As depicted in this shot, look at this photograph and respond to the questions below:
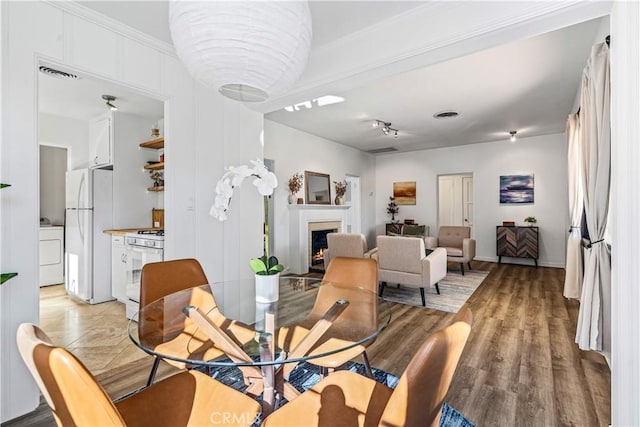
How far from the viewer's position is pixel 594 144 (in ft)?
7.81

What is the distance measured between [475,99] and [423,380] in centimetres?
432

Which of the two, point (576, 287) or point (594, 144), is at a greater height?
point (594, 144)

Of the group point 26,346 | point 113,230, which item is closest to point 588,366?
point 26,346

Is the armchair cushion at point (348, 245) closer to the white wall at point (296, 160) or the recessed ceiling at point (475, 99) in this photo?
the white wall at point (296, 160)

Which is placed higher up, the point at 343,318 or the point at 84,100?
the point at 84,100

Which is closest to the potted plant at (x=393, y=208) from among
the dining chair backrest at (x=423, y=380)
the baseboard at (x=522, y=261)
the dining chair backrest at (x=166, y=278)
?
the baseboard at (x=522, y=261)

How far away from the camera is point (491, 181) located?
6.80 metres

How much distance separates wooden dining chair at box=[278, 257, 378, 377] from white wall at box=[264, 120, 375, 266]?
10.6 feet

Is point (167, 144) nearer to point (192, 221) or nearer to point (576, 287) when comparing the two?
point (192, 221)

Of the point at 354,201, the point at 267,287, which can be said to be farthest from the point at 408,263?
the point at 354,201

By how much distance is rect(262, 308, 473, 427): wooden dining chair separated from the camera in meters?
0.76

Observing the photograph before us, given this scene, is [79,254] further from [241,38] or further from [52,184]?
[241,38]

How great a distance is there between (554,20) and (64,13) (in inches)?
124

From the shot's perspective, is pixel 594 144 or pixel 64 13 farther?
pixel 594 144
